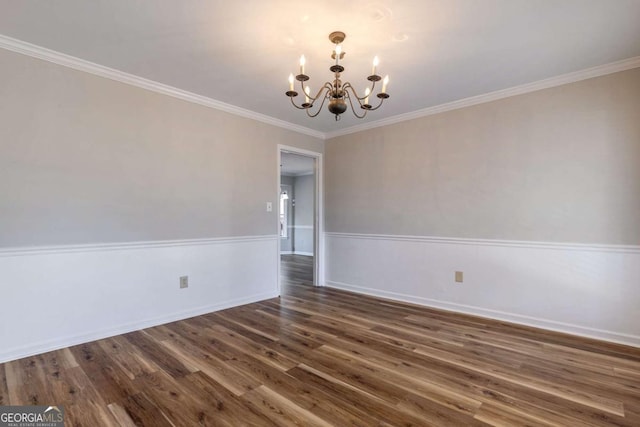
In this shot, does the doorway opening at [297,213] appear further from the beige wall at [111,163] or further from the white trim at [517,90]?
the beige wall at [111,163]

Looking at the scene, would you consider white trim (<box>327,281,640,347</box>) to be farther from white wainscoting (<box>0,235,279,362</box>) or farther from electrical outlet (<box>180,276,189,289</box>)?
electrical outlet (<box>180,276,189,289</box>)

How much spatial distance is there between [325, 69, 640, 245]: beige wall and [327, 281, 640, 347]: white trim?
31.2 inches

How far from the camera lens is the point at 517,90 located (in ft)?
10.3

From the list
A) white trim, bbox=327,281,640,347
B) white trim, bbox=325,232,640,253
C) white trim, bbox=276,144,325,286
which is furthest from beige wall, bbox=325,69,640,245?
white trim, bbox=327,281,640,347

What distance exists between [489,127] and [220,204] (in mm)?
→ 3114

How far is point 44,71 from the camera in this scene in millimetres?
2521

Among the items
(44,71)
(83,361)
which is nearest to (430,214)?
(83,361)

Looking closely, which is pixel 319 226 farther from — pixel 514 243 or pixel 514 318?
pixel 514 318

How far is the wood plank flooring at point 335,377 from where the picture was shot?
1725 mm

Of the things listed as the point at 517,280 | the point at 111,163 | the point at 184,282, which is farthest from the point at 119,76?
the point at 517,280

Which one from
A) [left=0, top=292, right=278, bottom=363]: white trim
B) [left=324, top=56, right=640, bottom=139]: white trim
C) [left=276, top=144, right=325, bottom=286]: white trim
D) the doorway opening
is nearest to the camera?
[left=0, top=292, right=278, bottom=363]: white trim

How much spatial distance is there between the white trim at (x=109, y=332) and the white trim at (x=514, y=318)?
5.89 feet

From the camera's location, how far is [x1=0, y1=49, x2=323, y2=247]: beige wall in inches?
94.9

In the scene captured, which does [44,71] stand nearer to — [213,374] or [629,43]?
[213,374]
